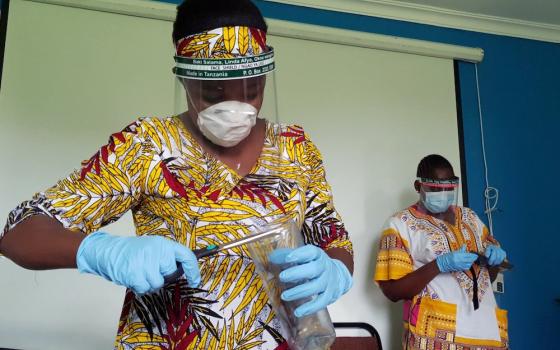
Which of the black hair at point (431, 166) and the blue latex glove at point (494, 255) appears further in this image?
the black hair at point (431, 166)

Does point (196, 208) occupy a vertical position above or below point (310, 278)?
above

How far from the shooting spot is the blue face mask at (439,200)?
207 cm

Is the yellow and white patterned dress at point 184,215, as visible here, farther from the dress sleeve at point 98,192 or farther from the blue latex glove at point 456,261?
the blue latex glove at point 456,261

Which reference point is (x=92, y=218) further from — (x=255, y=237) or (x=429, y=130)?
(x=429, y=130)

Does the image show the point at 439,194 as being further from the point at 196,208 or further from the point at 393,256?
the point at 196,208

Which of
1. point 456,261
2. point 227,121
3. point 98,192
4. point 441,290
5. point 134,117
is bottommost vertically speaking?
point 441,290

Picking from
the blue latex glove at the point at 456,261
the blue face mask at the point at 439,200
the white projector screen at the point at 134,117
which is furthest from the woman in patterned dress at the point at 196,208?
the blue face mask at the point at 439,200

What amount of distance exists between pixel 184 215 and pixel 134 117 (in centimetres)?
156

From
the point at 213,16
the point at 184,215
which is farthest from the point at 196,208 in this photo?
the point at 213,16

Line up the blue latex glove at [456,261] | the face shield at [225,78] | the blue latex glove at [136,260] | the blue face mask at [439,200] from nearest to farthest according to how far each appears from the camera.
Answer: the blue latex glove at [136,260] < the face shield at [225,78] < the blue latex glove at [456,261] < the blue face mask at [439,200]

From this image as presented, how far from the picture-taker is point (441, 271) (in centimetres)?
188

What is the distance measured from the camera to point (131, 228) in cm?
215

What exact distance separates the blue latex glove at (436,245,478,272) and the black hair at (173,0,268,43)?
134cm

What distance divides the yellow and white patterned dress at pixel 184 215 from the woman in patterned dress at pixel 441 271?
4.17 feet
